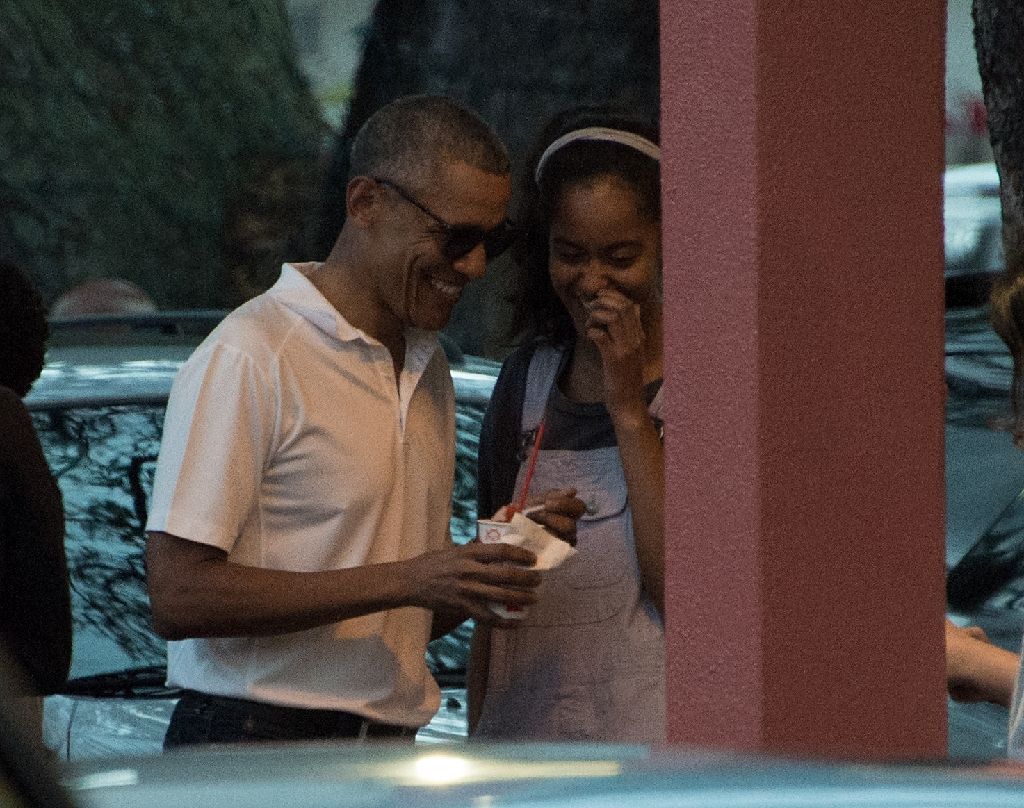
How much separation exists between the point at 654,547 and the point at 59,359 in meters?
2.17

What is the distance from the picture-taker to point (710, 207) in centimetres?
317

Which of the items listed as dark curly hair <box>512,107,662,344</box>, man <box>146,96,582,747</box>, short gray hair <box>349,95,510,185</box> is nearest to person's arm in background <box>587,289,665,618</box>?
man <box>146,96,582,747</box>

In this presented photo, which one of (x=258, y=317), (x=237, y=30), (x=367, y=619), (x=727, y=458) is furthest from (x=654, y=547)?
(x=237, y=30)

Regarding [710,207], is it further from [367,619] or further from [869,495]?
[367,619]

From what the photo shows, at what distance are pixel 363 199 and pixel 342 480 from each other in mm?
507

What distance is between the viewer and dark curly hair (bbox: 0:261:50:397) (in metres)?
4.09

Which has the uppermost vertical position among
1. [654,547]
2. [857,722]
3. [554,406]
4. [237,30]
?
[237,30]

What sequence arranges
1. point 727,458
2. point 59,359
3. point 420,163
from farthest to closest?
point 59,359 → point 420,163 → point 727,458

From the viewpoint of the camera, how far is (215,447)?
3.12 metres

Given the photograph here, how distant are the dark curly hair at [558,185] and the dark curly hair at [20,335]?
107 centimetres

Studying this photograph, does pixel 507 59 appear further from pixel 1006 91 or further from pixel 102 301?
pixel 1006 91

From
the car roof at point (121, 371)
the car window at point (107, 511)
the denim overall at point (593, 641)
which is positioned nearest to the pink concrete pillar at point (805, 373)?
the denim overall at point (593, 641)

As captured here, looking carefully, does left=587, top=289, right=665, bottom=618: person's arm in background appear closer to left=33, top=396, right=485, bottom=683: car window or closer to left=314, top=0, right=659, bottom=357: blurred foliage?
left=33, top=396, right=485, bottom=683: car window

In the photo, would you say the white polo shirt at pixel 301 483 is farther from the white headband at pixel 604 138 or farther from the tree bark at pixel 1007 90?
the tree bark at pixel 1007 90
